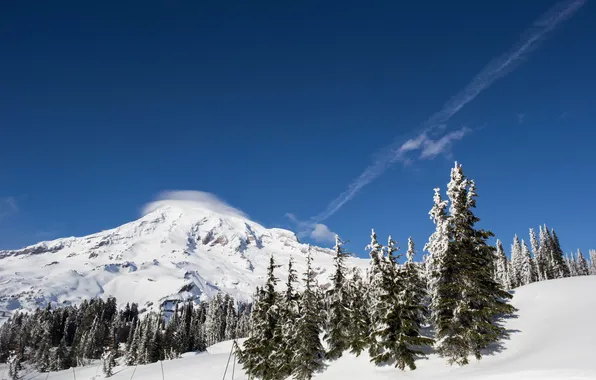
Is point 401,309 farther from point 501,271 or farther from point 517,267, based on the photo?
point 501,271

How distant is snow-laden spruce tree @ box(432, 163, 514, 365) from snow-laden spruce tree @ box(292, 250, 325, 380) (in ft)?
47.6

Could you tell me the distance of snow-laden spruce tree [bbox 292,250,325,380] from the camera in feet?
142

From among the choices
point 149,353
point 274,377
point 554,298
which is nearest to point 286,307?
point 274,377

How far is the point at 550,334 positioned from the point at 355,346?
787 inches

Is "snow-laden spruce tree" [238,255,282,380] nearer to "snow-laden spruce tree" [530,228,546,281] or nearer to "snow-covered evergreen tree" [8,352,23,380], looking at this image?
"snow-covered evergreen tree" [8,352,23,380]

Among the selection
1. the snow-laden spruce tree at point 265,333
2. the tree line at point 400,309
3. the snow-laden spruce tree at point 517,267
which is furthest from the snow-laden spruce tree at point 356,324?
the snow-laden spruce tree at point 517,267

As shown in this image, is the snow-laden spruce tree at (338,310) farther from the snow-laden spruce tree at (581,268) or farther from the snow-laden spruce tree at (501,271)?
the snow-laden spruce tree at (581,268)

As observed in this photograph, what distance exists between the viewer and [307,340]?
4366cm

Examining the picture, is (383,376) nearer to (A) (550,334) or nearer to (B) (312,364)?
(B) (312,364)

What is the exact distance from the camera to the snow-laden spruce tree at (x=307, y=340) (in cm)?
4316

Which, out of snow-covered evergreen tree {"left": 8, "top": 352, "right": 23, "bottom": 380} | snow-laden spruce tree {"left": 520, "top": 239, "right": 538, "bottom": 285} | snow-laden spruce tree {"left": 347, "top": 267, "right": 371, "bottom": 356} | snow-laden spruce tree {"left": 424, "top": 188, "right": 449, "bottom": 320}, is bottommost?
snow-covered evergreen tree {"left": 8, "top": 352, "right": 23, "bottom": 380}

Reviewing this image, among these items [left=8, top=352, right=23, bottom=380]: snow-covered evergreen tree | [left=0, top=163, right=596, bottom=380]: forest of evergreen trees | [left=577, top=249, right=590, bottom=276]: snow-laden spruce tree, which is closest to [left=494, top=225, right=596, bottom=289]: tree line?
[left=577, top=249, right=590, bottom=276]: snow-laden spruce tree

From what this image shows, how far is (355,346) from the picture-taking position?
144ft

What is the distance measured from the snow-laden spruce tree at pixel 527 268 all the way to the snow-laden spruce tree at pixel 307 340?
2832 inches
